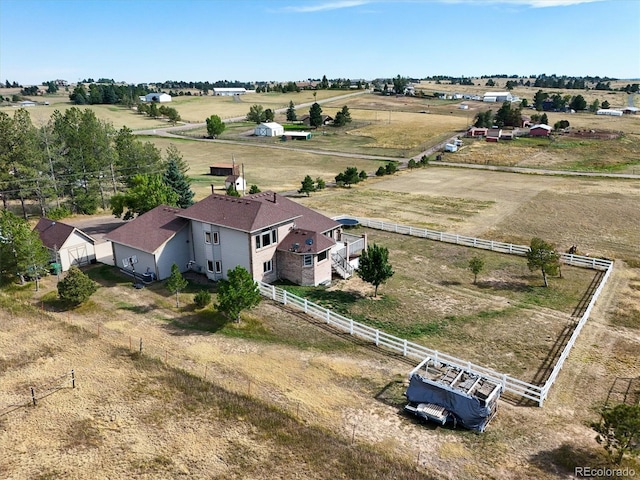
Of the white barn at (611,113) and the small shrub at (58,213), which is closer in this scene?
the small shrub at (58,213)

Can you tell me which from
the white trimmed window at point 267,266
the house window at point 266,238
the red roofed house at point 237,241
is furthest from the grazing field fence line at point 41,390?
the white trimmed window at point 267,266

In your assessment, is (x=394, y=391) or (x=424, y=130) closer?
(x=394, y=391)

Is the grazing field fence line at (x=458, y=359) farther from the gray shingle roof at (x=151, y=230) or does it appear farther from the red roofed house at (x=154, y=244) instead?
the gray shingle roof at (x=151, y=230)

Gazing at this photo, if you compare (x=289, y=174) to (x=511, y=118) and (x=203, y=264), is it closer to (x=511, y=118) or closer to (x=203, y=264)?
(x=203, y=264)

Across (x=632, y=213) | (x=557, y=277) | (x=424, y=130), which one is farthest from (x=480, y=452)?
(x=424, y=130)

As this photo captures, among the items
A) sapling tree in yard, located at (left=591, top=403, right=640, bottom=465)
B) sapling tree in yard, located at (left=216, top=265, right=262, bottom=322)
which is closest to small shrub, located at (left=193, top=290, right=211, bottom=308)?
sapling tree in yard, located at (left=216, top=265, right=262, bottom=322)

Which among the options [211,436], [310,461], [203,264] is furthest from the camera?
[203,264]
